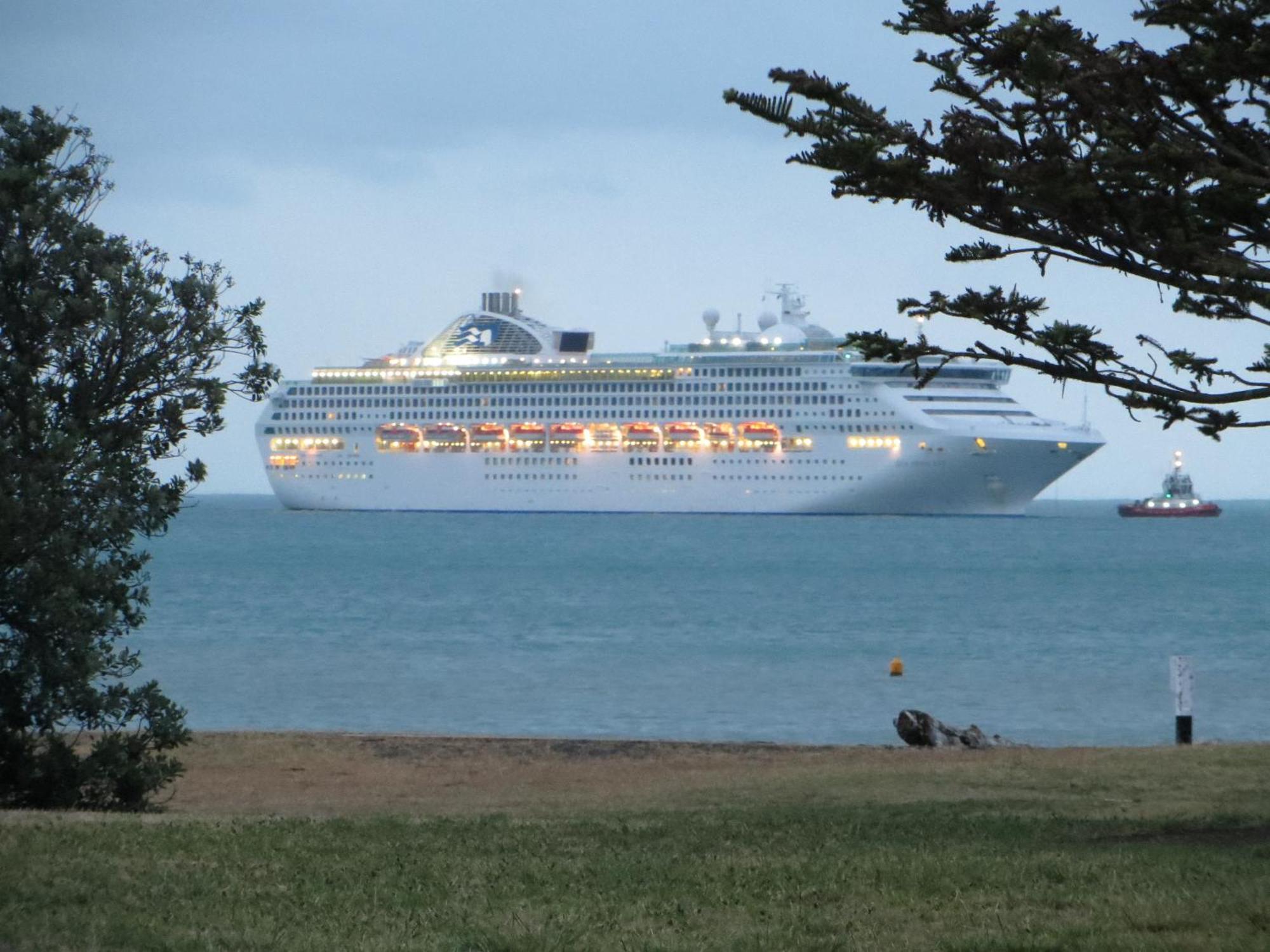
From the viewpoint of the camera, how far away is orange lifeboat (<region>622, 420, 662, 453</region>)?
77625 millimetres

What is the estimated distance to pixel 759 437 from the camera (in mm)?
75312

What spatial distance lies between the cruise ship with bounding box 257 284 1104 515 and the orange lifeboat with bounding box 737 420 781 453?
0.08 meters

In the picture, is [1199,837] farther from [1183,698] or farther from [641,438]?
[641,438]

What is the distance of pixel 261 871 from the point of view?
7.06 meters

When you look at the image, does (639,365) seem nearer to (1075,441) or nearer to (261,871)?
(1075,441)

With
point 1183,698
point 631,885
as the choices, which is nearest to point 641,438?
point 1183,698

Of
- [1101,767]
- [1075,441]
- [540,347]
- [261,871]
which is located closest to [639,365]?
[540,347]

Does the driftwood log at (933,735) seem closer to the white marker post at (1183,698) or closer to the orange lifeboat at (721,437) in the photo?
the white marker post at (1183,698)

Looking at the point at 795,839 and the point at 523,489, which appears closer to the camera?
the point at 795,839

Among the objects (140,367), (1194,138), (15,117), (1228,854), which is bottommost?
(1228,854)

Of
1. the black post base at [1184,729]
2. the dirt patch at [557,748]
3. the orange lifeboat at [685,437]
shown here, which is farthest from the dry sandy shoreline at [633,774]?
the orange lifeboat at [685,437]

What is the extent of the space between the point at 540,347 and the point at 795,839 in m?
75.7

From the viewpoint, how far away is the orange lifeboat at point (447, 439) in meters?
80.8

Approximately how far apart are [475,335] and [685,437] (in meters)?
14.4
